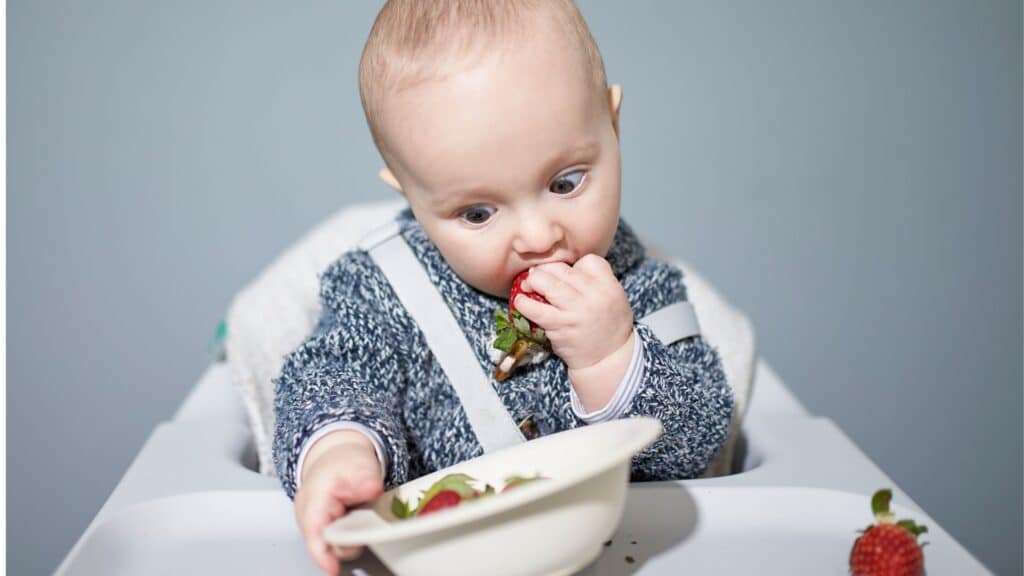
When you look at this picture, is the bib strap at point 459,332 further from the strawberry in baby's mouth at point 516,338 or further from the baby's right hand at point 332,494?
the baby's right hand at point 332,494

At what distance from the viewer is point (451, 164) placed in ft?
2.44

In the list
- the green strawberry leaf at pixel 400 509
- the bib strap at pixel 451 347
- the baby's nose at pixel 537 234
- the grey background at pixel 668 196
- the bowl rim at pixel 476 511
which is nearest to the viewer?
the bowl rim at pixel 476 511

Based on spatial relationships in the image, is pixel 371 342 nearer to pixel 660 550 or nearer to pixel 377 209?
pixel 660 550

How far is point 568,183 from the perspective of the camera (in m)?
0.78

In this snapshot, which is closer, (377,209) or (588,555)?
(588,555)

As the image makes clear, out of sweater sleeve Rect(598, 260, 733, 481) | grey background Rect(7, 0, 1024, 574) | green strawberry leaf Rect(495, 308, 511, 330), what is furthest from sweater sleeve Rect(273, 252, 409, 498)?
grey background Rect(7, 0, 1024, 574)

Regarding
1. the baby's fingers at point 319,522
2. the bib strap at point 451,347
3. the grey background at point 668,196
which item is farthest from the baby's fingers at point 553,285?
the grey background at point 668,196

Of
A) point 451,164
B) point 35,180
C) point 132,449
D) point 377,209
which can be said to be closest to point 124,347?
point 132,449

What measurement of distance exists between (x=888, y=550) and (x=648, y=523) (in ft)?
0.63

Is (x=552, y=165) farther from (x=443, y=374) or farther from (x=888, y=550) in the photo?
(x=888, y=550)

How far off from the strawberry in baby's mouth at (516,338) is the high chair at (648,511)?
15cm

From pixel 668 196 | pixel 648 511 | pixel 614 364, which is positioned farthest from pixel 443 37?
pixel 668 196

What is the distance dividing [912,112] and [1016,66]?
185 millimetres

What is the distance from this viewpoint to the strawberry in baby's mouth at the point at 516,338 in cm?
80
